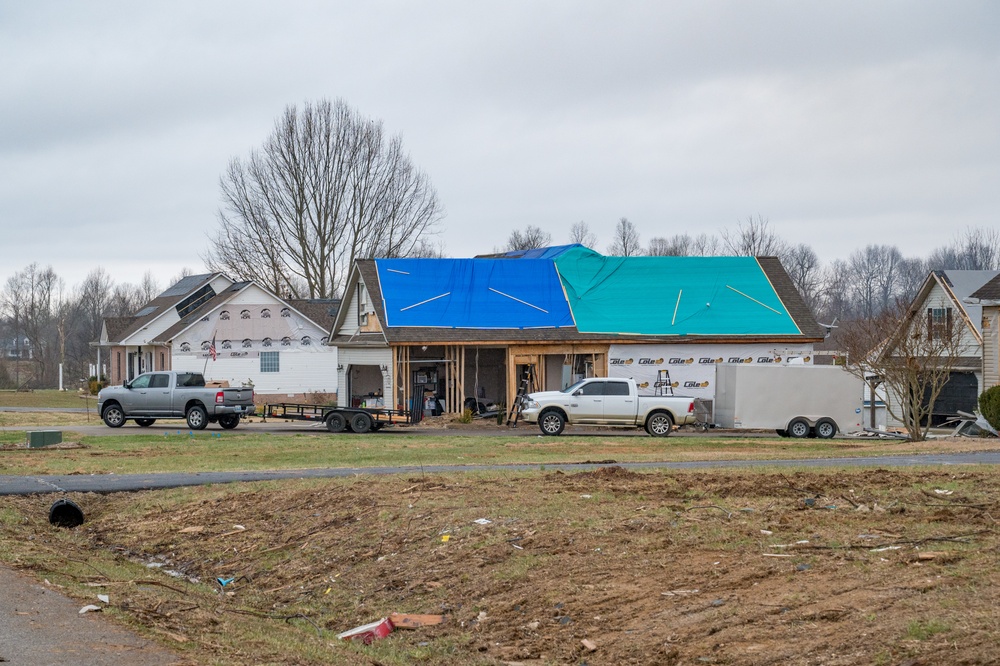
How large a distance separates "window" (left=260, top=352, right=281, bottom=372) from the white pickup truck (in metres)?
22.5

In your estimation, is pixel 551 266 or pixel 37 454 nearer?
pixel 37 454

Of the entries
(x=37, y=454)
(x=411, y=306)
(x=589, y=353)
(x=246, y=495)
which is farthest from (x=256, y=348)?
(x=246, y=495)

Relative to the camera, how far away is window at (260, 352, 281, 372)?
2039 inches

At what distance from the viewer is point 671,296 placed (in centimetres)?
4162

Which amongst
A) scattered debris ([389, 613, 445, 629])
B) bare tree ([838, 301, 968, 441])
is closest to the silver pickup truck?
bare tree ([838, 301, 968, 441])

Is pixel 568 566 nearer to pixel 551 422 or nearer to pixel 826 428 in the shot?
pixel 551 422

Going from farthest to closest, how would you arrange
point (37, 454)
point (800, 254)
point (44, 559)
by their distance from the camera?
point (800, 254), point (37, 454), point (44, 559)

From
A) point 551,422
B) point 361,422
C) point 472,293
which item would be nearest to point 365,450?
point 361,422

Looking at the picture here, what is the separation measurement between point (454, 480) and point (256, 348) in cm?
3676

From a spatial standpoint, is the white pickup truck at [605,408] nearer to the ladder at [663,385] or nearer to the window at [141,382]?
the ladder at [663,385]

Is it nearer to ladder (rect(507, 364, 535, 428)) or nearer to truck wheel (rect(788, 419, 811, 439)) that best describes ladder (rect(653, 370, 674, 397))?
ladder (rect(507, 364, 535, 428))

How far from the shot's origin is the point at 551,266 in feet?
141

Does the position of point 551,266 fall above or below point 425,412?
above

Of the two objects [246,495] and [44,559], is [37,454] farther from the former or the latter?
[44,559]
